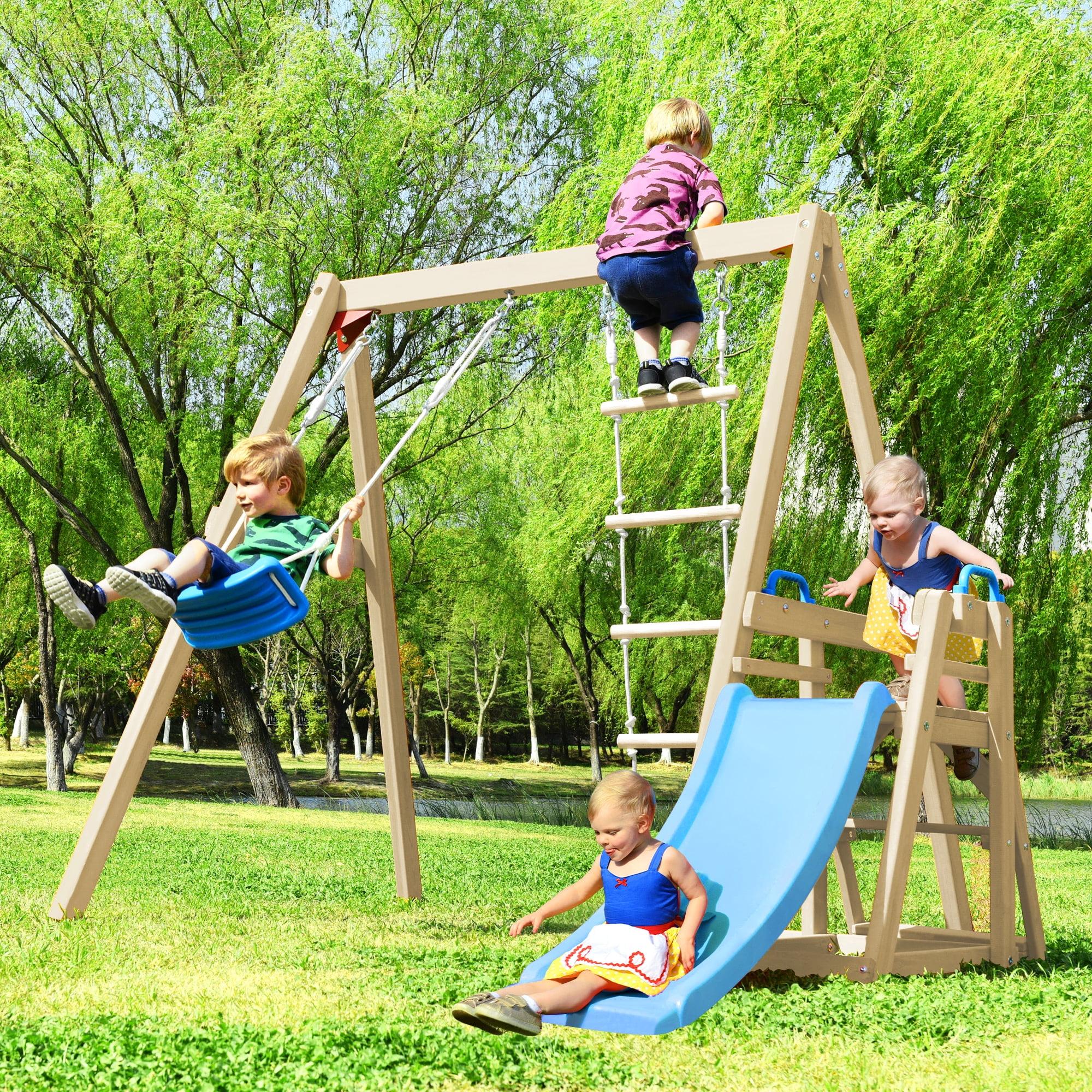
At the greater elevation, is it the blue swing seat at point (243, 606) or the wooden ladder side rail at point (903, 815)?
the blue swing seat at point (243, 606)

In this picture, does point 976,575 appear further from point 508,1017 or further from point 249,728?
point 249,728

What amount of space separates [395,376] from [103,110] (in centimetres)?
541

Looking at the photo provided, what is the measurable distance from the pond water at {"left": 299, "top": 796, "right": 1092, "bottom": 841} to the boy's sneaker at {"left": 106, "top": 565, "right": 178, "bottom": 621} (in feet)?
46.6

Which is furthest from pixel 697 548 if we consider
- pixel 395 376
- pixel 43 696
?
pixel 43 696

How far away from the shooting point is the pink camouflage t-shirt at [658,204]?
5477 mm

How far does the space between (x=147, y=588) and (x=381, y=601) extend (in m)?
2.43

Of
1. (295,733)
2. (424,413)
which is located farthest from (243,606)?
(295,733)

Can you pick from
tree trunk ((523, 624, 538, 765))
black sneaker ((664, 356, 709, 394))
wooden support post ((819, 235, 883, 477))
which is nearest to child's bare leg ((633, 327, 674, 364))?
black sneaker ((664, 356, 709, 394))

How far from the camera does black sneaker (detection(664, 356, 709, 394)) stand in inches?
212

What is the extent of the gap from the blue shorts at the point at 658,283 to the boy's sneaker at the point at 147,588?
93.4 inches

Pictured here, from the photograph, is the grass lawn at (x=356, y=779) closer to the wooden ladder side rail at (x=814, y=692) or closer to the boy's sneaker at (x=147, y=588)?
the wooden ladder side rail at (x=814, y=692)

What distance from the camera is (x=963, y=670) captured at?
189 inches

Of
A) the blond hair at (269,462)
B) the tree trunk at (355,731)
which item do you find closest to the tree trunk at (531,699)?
the tree trunk at (355,731)

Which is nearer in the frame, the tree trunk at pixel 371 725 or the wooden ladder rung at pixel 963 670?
the wooden ladder rung at pixel 963 670
